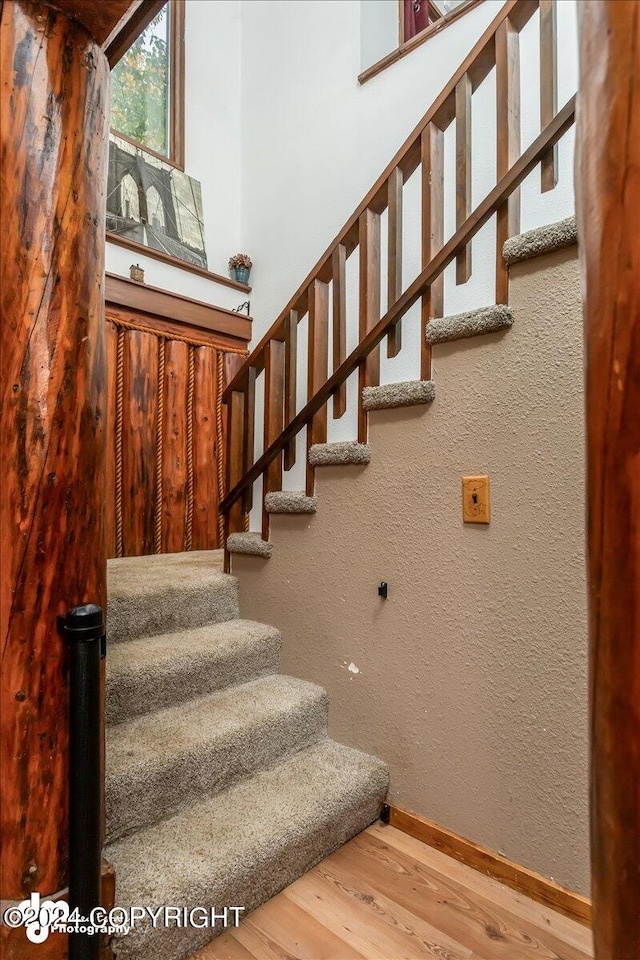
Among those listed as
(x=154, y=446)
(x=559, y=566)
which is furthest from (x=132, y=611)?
(x=559, y=566)

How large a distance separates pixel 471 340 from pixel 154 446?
194cm

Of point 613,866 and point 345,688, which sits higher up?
point 613,866

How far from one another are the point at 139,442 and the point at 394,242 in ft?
5.68

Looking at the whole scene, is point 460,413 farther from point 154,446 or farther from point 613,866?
point 154,446

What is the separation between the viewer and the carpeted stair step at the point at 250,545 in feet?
6.92

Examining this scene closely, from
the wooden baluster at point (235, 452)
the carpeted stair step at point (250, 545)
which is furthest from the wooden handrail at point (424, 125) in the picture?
the carpeted stair step at point (250, 545)

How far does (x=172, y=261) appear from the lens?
2.99m

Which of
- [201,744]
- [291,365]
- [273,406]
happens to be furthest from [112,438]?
[201,744]

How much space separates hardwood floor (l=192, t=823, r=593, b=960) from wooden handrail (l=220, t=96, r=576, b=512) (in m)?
1.42

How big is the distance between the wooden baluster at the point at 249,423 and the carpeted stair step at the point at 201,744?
792 millimetres

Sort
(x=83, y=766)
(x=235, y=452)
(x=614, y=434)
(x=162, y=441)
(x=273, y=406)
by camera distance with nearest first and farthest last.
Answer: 1. (x=614, y=434)
2. (x=83, y=766)
3. (x=273, y=406)
4. (x=235, y=452)
5. (x=162, y=441)

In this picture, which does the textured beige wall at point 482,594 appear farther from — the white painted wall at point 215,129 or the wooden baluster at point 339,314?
the white painted wall at point 215,129

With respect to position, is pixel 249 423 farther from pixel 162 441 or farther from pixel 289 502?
pixel 162 441

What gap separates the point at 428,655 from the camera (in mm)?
1618
